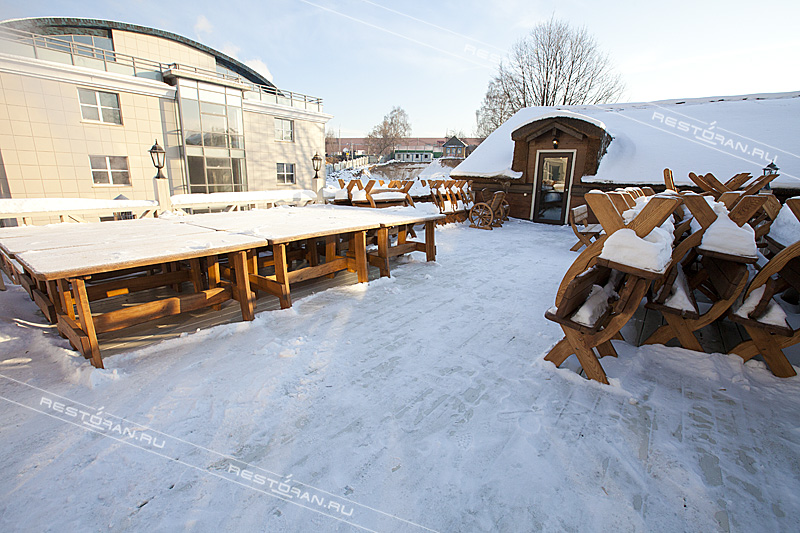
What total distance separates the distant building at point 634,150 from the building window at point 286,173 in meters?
10.6

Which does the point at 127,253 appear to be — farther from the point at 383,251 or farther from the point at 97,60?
the point at 97,60

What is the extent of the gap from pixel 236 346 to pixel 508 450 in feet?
7.70

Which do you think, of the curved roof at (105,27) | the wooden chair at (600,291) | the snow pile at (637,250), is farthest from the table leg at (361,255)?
the curved roof at (105,27)

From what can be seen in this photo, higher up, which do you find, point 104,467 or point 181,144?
point 181,144

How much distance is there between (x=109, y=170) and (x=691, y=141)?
20.3 metres

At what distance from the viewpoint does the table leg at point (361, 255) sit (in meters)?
4.84

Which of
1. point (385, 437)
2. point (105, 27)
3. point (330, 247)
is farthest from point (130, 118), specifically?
point (385, 437)

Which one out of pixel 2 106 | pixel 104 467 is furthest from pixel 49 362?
pixel 2 106

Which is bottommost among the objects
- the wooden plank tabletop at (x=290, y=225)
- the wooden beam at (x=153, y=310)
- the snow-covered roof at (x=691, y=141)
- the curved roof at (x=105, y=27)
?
the wooden beam at (x=153, y=310)

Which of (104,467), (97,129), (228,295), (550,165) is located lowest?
(104,467)

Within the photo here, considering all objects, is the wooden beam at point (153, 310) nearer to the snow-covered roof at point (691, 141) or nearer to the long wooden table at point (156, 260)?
the long wooden table at point (156, 260)

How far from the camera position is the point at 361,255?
492 centimetres

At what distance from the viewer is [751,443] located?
6.69 ft

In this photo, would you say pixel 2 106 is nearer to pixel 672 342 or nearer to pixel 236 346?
pixel 236 346
